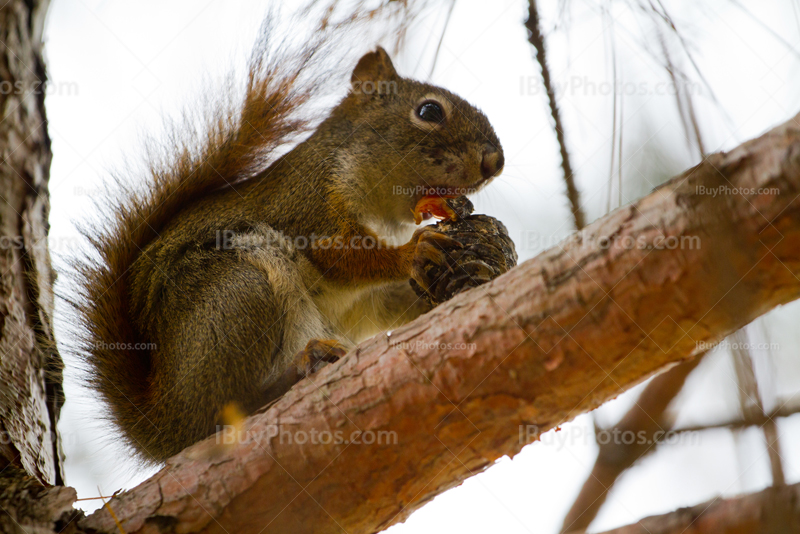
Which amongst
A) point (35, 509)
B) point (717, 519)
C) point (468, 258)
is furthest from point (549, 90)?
point (35, 509)

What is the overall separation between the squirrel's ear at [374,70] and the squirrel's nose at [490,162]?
57 centimetres

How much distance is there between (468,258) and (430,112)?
34.5 inches

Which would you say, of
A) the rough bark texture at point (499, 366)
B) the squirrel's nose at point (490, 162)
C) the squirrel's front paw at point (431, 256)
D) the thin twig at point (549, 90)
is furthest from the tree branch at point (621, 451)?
the squirrel's nose at point (490, 162)

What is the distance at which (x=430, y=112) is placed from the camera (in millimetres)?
2158

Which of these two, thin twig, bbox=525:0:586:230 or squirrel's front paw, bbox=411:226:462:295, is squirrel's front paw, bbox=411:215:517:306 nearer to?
squirrel's front paw, bbox=411:226:462:295

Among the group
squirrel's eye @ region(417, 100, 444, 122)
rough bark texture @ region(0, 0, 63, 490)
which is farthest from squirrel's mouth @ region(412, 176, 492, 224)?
rough bark texture @ region(0, 0, 63, 490)

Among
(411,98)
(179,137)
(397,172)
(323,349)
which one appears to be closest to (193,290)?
(323,349)

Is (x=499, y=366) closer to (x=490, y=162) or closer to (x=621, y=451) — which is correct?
(x=621, y=451)

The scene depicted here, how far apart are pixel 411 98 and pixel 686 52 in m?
1.53

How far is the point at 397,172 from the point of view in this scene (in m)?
2.10

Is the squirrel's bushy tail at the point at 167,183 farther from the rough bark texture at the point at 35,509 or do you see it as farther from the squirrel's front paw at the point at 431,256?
the squirrel's front paw at the point at 431,256

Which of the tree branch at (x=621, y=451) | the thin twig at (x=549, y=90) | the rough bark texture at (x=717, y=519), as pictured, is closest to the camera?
the rough bark texture at (x=717, y=519)

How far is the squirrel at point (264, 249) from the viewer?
158 centimetres

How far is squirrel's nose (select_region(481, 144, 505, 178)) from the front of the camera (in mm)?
1995
